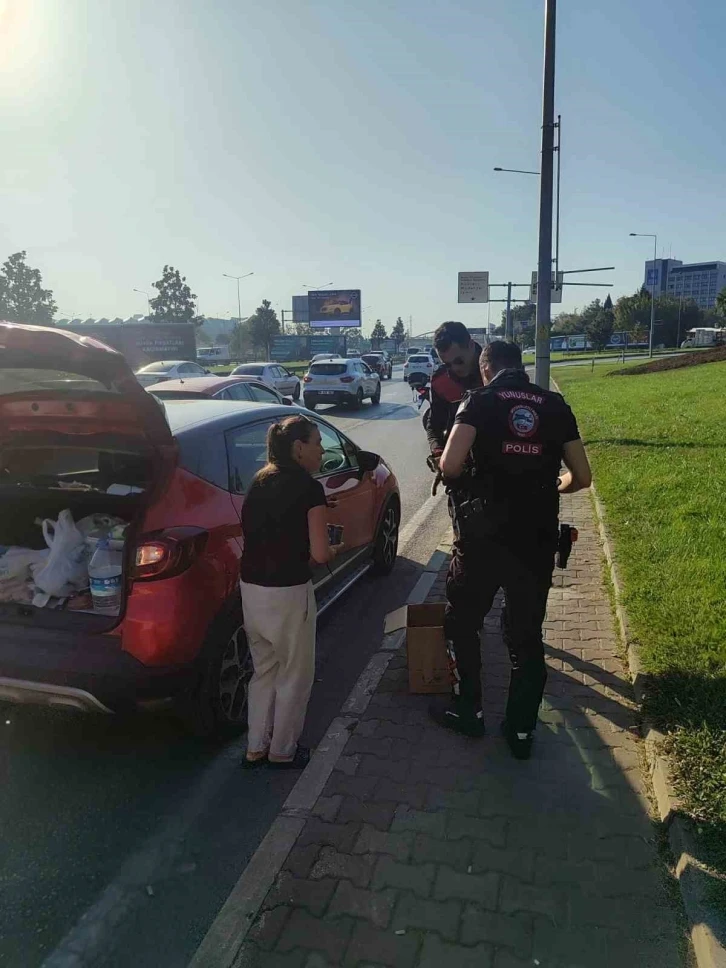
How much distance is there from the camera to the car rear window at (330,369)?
22.8 metres

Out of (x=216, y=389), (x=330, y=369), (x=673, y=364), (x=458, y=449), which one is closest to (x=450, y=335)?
(x=458, y=449)

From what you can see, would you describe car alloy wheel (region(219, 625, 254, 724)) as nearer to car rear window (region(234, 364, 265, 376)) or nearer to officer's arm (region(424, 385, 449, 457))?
officer's arm (region(424, 385, 449, 457))

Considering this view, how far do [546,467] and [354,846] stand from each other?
176 centimetres

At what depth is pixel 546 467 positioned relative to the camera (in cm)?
312

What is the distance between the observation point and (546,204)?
38.1 feet

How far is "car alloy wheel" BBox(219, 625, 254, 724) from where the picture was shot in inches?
136

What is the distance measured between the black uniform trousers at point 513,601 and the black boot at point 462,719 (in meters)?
0.17

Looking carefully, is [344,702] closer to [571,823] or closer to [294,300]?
[571,823]

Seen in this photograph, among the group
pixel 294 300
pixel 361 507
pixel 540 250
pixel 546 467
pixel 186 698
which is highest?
pixel 294 300

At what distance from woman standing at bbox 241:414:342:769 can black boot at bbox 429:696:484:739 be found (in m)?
0.83

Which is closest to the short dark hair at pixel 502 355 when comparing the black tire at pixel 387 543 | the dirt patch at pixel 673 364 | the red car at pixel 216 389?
the red car at pixel 216 389

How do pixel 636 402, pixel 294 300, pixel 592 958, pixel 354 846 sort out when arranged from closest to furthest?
pixel 592 958 < pixel 354 846 < pixel 636 402 < pixel 294 300

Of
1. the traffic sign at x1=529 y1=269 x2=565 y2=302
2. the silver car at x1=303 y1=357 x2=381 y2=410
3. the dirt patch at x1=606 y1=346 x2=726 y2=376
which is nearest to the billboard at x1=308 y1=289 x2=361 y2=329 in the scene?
the dirt patch at x1=606 y1=346 x2=726 y2=376

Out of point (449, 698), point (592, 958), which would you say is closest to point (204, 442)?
point (449, 698)
